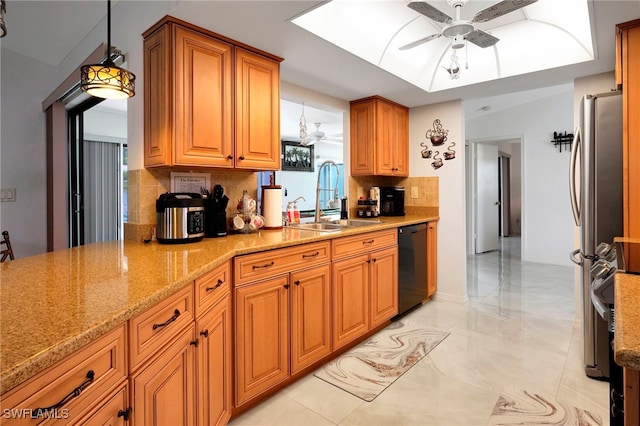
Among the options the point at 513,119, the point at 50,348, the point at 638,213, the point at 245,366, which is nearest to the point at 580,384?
the point at 638,213

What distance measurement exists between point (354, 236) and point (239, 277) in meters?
1.03

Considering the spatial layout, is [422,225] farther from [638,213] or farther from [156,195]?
[156,195]

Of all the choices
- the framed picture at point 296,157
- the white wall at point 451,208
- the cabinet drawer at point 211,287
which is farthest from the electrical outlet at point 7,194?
the framed picture at point 296,157

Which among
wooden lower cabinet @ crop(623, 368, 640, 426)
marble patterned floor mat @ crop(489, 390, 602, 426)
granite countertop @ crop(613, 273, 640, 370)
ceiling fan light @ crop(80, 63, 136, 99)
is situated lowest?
marble patterned floor mat @ crop(489, 390, 602, 426)

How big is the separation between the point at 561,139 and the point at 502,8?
15.1 feet

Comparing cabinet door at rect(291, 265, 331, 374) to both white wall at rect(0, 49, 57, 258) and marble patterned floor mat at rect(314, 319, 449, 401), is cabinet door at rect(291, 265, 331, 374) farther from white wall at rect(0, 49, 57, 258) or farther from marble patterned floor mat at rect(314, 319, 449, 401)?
white wall at rect(0, 49, 57, 258)

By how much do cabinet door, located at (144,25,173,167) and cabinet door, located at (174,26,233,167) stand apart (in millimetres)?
54

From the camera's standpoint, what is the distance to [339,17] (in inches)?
90.2

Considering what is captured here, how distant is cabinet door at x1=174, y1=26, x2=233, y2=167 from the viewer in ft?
6.46

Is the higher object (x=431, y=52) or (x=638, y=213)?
(x=431, y=52)

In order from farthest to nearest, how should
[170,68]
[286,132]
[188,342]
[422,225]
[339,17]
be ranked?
[286,132]
[422,225]
[339,17]
[170,68]
[188,342]

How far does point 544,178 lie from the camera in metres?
5.75

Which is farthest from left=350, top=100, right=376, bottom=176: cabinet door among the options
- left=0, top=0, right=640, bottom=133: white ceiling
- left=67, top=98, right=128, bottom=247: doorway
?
left=67, top=98, right=128, bottom=247: doorway

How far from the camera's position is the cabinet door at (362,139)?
354 cm
